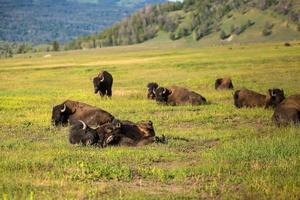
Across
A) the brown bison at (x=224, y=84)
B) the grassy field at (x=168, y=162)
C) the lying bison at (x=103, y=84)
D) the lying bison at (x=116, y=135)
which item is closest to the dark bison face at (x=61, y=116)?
the grassy field at (x=168, y=162)

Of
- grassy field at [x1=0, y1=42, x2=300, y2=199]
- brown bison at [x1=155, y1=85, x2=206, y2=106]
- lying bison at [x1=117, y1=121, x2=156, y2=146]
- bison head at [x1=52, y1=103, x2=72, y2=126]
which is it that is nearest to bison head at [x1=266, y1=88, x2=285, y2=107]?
grassy field at [x1=0, y1=42, x2=300, y2=199]

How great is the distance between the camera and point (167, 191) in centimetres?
1170

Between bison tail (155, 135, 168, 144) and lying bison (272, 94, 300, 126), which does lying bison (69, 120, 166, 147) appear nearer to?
bison tail (155, 135, 168, 144)

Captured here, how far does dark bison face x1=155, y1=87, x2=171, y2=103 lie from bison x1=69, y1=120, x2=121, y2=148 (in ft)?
36.8

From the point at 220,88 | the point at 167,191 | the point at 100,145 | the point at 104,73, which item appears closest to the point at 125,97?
the point at 104,73

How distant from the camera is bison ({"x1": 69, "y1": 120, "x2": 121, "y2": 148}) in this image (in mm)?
16891

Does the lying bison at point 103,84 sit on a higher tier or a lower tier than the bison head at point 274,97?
higher

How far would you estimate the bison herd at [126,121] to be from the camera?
55.7 ft

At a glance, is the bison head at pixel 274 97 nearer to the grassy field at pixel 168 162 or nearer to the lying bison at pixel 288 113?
the grassy field at pixel 168 162

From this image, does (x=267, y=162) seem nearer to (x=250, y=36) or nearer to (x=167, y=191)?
(x=167, y=191)

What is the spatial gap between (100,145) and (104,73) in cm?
1724

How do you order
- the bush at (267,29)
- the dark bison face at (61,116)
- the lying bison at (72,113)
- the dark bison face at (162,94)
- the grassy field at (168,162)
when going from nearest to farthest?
the grassy field at (168,162)
the lying bison at (72,113)
the dark bison face at (61,116)
the dark bison face at (162,94)
the bush at (267,29)

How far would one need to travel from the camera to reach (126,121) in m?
17.7

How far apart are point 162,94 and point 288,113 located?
31.2 feet
